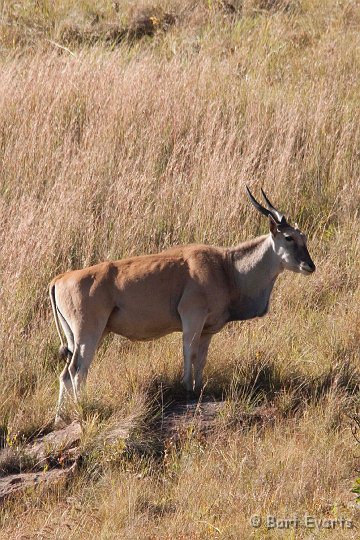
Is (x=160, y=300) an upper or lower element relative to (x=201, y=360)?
Result: upper

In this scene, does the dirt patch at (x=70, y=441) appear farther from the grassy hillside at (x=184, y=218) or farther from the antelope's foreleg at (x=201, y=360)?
the antelope's foreleg at (x=201, y=360)

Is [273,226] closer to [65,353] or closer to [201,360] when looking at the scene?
[201,360]

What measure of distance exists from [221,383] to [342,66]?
699 cm

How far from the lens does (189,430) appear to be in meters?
9.20

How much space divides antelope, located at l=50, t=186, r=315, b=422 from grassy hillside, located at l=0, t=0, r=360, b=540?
0.36 metres

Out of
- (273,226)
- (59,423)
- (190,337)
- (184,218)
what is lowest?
(59,423)

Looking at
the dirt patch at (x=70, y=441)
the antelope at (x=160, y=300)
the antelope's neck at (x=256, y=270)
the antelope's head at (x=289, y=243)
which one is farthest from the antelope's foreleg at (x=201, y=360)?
the antelope's head at (x=289, y=243)

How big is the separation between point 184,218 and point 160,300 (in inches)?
117

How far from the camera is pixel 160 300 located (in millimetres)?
9797

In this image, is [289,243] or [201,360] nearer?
[201,360]

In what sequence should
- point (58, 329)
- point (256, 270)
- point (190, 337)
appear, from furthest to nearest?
point (256, 270) < point (58, 329) < point (190, 337)

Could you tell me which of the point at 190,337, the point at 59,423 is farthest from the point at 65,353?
the point at 190,337

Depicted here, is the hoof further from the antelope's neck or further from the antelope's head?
the antelope's head

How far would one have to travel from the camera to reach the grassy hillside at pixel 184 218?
857cm
